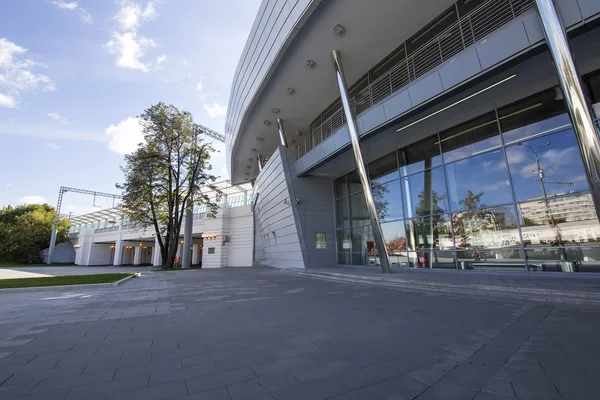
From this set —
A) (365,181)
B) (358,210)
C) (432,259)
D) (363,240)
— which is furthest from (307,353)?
(358,210)

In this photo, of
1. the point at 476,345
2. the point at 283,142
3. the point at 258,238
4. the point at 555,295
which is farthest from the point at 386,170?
the point at 258,238

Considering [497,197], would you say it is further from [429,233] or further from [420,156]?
[420,156]

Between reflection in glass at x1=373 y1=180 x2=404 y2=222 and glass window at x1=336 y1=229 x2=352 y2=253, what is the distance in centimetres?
306

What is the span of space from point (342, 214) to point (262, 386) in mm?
16571

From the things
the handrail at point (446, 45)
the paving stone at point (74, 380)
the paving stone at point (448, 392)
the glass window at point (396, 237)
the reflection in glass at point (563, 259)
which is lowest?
the paving stone at point (448, 392)

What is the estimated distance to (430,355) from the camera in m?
3.15

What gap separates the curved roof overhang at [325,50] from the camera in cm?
1077

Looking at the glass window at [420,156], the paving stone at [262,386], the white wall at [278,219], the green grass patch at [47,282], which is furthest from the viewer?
the white wall at [278,219]

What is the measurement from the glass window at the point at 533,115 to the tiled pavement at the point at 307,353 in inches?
292

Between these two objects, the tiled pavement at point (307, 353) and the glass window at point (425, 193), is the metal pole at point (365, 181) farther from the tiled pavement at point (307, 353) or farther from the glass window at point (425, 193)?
the tiled pavement at point (307, 353)

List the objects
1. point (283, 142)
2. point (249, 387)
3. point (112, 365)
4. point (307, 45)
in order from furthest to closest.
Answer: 1. point (283, 142)
2. point (307, 45)
3. point (112, 365)
4. point (249, 387)

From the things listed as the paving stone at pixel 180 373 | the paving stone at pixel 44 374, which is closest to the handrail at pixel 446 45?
the paving stone at pixel 180 373

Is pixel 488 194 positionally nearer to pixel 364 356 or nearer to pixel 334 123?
pixel 334 123

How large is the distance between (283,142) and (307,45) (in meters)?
7.93
